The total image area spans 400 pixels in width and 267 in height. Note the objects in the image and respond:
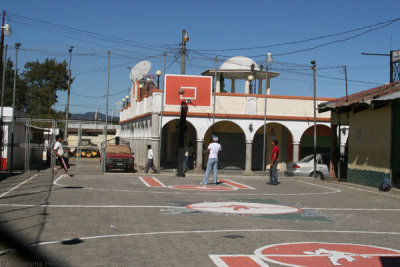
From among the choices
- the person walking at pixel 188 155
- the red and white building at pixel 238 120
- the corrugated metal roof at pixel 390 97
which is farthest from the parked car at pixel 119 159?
the corrugated metal roof at pixel 390 97

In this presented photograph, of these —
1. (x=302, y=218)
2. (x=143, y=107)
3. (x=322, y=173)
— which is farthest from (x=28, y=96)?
(x=302, y=218)

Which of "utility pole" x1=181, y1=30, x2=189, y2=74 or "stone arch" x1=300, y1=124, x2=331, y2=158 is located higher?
"utility pole" x1=181, y1=30, x2=189, y2=74

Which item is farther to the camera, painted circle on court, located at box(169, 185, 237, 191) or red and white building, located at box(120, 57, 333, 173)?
red and white building, located at box(120, 57, 333, 173)

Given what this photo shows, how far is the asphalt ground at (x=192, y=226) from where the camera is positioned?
7.04 m

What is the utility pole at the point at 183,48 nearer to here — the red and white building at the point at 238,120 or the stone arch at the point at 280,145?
the red and white building at the point at 238,120

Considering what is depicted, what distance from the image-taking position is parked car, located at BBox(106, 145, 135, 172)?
2888 centimetres

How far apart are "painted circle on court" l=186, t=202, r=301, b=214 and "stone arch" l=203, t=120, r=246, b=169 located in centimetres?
2197

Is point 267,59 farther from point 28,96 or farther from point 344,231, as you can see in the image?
point 28,96

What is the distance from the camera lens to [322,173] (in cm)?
2638

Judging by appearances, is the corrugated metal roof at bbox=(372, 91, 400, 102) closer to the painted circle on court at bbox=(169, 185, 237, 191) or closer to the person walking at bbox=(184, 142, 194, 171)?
the painted circle on court at bbox=(169, 185, 237, 191)

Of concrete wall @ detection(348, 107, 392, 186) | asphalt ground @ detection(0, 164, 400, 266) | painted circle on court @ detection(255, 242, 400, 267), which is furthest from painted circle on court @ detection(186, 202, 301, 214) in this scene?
concrete wall @ detection(348, 107, 392, 186)

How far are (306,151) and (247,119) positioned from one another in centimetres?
669

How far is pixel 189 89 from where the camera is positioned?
1248 inches

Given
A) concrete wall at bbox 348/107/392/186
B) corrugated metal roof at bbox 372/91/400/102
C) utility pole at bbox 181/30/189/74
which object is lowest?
concrete wall at bbox 348/107/392/186
